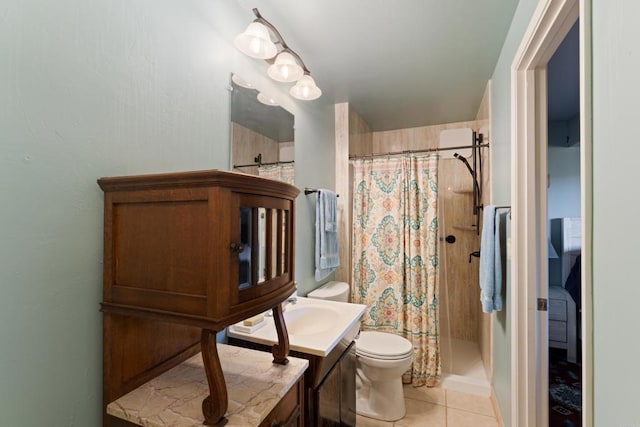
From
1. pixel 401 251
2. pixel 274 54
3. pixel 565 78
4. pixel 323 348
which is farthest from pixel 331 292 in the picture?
pixel 565 78

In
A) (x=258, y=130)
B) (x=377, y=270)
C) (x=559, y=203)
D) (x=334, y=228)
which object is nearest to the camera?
(x=258, y=130)

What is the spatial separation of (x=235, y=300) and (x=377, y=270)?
195cm

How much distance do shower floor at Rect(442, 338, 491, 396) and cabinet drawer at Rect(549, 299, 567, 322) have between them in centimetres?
76

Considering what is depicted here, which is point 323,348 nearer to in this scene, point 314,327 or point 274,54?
point 314,327

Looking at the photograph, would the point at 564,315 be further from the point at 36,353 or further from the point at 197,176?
the point at 36,353

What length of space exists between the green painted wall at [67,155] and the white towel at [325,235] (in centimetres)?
120

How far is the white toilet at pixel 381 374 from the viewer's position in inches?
74.1

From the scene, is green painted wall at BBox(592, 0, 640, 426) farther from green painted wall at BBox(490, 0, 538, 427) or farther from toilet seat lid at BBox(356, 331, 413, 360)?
toilet seat lid at BBox(356, 331, 413, 360)

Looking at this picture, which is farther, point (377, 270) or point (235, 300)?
point (377, 270)

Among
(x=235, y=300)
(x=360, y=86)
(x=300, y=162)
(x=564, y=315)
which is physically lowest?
(x=564, y=315)

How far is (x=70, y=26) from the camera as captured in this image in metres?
0.76

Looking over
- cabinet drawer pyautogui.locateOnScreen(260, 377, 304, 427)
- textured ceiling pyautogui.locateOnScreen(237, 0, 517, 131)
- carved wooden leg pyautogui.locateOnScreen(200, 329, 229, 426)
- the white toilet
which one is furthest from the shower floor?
textured ceiling pyautogui.locateOnScreen(237, 0, 517, 131)

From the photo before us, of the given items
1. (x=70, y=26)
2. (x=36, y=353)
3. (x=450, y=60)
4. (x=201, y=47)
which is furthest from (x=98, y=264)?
(x=450, y=60)

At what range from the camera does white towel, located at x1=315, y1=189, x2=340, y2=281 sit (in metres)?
2.14
